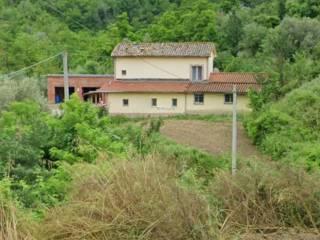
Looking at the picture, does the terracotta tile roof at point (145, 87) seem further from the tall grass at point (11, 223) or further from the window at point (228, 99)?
the tall grass at point (11, 223)

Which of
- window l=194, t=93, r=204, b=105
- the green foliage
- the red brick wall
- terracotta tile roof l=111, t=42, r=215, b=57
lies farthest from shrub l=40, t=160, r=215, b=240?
the red brick wall

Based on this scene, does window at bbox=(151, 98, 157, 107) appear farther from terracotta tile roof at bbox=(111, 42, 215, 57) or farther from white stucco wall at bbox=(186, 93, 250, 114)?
terracotta tile roof at bbox=(111, 42, 215, 57)

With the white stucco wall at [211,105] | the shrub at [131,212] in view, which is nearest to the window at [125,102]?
the white stucco wall at [211,105]

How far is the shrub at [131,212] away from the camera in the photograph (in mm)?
4234

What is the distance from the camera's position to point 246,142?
2172 cm

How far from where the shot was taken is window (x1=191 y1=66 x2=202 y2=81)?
103 ft

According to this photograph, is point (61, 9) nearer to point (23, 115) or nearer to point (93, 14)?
point (93, 14)

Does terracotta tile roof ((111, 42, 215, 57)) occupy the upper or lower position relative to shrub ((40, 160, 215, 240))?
upper

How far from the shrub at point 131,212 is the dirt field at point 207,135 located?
1441 cm

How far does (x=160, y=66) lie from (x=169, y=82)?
3.62 feet

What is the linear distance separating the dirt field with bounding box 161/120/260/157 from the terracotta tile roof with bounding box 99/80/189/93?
10.2ft

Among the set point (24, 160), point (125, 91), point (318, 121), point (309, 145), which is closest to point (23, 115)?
point (24, 160)

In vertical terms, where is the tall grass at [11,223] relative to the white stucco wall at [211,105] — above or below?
above

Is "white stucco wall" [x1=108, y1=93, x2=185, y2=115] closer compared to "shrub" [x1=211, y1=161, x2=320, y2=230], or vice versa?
"shrub" [x1=211, y1=161, x2=320, y2=230]
